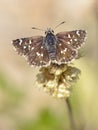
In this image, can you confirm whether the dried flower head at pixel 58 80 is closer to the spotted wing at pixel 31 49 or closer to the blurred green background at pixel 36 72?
the spotted wing at pixel 31 49

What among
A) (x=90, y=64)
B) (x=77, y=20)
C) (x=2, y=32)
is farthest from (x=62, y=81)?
(x=2, y=32)

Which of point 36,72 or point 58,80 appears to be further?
point 36,72

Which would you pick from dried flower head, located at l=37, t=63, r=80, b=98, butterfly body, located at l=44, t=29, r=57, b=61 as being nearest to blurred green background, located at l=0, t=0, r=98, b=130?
butterfly body, located at l=44, t=29, r=57, b=61

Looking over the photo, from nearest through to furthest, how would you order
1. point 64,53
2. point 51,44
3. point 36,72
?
point 64,53 < point 51,44 < point 36,72

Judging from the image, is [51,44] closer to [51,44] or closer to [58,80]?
[51,44]

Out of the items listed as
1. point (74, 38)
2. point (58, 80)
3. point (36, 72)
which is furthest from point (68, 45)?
point (36, 72)

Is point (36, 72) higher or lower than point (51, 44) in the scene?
lower
